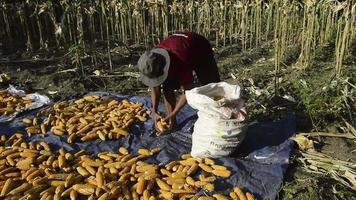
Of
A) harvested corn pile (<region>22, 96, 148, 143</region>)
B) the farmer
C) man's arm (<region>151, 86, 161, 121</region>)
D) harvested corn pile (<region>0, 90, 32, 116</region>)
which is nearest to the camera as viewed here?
the farmer

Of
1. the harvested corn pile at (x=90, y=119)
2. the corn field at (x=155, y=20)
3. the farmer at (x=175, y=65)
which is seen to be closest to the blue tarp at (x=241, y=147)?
the harvested corn pile at (x=90, y=119)

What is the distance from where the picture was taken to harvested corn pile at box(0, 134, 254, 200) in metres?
3.74

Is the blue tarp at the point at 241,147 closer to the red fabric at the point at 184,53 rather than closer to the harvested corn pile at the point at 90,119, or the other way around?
the harvested corn pile at the point at 90,119

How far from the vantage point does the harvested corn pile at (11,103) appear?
18.8 ft

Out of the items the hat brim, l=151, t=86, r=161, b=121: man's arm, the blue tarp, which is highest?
the hat brim

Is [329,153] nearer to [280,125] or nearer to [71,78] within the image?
[280,125]

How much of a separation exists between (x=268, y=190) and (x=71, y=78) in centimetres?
457

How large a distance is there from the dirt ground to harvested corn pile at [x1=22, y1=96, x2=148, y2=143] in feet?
2.17

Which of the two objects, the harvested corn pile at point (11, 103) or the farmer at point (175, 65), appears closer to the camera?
the farmer at point (175, 65)

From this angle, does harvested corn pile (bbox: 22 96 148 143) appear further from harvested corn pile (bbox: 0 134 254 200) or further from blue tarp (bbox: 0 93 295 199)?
harvested corn pile (bbox: 0 134 254 200)

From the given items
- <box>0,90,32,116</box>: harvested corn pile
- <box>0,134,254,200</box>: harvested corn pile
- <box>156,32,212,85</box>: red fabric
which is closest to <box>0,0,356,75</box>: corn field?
<box>0,90,32,116</box>: harvested corn pile

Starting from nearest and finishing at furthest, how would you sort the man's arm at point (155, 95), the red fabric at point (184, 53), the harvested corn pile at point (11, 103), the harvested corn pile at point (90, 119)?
the red fabric at point (184, 53) → the man's arm at point (155, 95) → the harvested corn pile at point (90, 119) → the harvested corn pile at point (11, 103)

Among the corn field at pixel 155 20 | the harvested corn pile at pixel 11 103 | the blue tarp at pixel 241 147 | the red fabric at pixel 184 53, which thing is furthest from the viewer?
the corn field at pixel 155 20

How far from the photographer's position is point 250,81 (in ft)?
21.6
